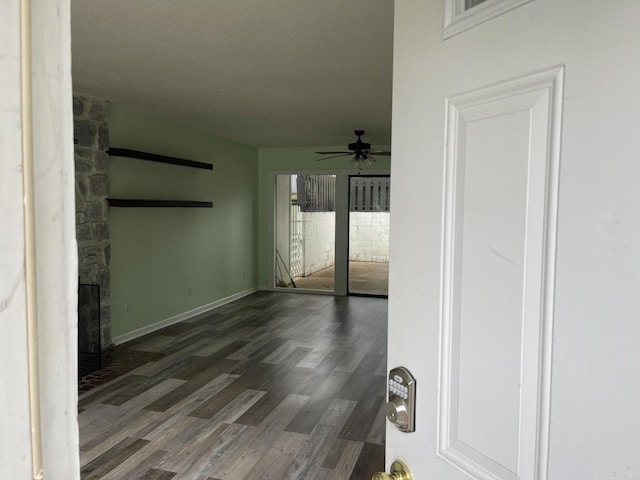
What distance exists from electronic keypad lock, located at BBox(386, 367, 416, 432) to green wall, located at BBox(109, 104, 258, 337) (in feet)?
15.0

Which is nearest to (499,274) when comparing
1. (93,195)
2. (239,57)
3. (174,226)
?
(239,57)

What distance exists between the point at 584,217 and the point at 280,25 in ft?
8.23

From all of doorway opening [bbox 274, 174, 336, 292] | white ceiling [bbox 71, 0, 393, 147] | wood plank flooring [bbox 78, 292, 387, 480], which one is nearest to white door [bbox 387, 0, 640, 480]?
white ceiling [bbox 71, 0, 393, 147]

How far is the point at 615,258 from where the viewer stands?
54 centimetres

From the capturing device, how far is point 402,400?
0.90 meters

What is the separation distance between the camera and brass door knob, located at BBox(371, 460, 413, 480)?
89 centimetres

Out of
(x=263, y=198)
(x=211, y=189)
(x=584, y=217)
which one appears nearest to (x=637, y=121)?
(x=584, y=217)

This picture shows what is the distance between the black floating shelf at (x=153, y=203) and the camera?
15.5ft

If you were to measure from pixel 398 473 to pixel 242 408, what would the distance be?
8.96 feet

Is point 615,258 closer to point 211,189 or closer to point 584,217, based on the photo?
point 584,217

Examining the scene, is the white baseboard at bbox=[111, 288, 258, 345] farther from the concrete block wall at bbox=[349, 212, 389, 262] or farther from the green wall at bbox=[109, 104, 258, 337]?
the concrete block wall at bbox=[349, 212, 389, 262]

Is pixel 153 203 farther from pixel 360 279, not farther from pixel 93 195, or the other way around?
pixel 360 279

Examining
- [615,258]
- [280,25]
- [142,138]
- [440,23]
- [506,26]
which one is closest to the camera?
[615,258]

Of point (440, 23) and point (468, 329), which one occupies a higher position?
point (440, 23)
